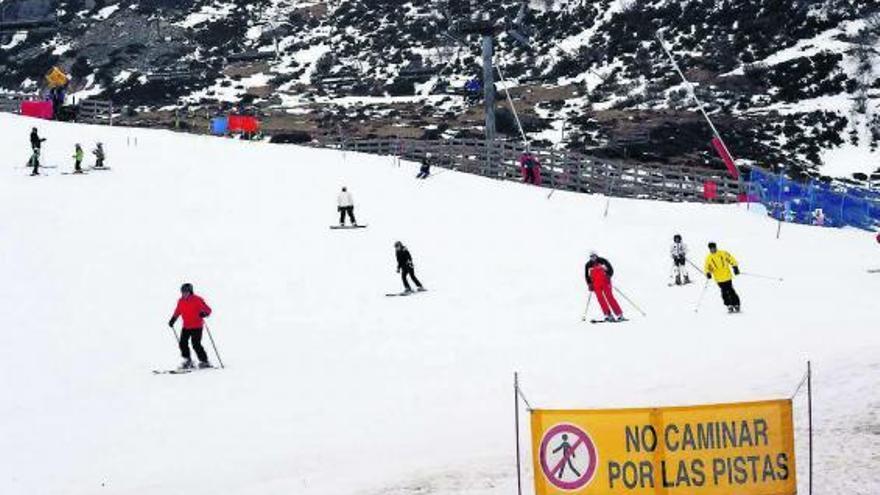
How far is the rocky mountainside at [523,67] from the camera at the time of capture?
52.6 m

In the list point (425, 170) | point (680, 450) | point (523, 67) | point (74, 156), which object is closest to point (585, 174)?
point (425, 170)

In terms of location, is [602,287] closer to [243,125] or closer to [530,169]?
[530,169]

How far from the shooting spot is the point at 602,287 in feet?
55.5

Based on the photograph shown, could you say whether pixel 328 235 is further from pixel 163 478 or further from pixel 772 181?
pixel 163 478

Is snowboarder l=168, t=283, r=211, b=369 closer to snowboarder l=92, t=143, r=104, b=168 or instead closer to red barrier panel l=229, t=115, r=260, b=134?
snowboarder l=92, t=143, r=104, b=168

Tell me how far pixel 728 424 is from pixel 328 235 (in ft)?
68.4

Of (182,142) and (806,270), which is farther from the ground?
(182,142)

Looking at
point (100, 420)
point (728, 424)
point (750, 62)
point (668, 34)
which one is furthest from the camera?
point (668, 34)

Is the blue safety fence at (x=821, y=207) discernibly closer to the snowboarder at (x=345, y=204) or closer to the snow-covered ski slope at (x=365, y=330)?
the snow-covered ski slope at (x=365, y=330)

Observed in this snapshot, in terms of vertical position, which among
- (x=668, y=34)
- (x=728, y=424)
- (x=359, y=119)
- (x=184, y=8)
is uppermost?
(x=184, y=8)

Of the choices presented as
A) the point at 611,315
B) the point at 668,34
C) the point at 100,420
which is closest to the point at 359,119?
the point at 668,34

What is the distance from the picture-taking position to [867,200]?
32.1m

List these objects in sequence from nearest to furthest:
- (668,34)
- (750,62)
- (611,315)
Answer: (611,315), (750,62), (668,34)

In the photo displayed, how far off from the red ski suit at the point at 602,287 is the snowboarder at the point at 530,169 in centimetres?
1967
